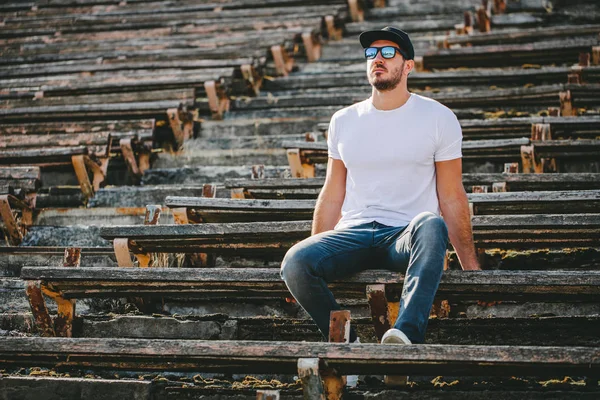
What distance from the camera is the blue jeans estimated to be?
2842 mm

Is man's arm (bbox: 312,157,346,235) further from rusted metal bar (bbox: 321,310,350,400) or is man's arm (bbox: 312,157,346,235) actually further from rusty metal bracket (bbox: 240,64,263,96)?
rusty metal bracket (bbox: 240,64,263,96)

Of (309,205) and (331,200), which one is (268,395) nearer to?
(331,200)

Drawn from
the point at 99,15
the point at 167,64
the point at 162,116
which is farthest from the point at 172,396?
the point at 99,15

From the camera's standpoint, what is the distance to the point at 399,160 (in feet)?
11.2

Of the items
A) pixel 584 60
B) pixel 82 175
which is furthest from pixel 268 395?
pixel 584 60

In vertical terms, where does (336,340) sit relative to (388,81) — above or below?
below

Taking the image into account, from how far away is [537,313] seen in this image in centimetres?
364

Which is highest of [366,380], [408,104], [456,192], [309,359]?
[408,104]

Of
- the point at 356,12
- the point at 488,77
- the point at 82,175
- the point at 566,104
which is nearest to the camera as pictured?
the point at 82,175

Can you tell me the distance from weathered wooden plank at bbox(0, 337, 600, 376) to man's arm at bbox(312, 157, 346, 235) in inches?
31.3

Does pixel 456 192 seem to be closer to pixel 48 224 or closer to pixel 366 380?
pixel 366 380

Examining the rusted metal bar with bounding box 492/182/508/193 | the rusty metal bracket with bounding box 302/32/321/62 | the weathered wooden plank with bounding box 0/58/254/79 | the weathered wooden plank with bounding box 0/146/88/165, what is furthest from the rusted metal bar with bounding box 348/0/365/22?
the rusted metal bar with bounding box 492/182/508/193

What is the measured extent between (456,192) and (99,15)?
28.1 ft

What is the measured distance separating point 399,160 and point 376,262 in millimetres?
445
